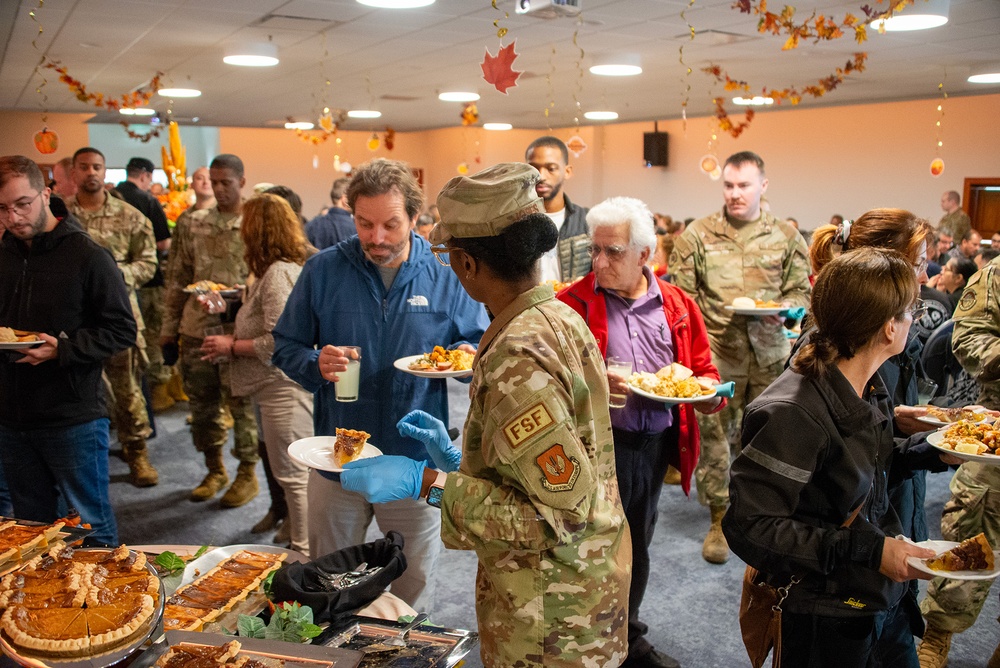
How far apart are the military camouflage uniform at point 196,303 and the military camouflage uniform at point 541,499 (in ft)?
10.2

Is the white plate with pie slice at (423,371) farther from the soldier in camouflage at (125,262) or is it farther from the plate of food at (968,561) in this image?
the soldier in camouflage at (125,262)

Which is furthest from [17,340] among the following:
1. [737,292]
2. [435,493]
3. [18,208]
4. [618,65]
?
[618,65]

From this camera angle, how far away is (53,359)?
276 cm

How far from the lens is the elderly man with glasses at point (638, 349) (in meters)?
2.67

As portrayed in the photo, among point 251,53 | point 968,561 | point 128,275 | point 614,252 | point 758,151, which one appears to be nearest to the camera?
point 968,561

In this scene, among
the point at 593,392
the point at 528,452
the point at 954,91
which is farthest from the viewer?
the point at 954,91

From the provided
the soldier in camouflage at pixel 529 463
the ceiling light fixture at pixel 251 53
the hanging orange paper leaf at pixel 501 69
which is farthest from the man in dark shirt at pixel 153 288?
the soldier in camouflage at pixel 529 463

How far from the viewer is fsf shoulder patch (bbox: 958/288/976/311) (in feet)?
9.36

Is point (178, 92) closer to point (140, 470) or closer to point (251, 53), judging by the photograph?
point (251, 53)

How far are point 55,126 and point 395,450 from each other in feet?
46.3

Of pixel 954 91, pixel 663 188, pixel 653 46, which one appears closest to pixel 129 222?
pixel 653 46

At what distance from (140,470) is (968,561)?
434 centimetres

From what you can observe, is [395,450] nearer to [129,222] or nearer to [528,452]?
[528,452]

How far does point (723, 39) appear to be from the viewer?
625 cm
